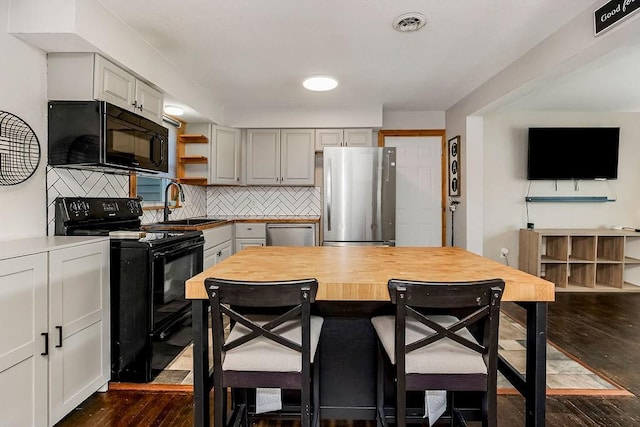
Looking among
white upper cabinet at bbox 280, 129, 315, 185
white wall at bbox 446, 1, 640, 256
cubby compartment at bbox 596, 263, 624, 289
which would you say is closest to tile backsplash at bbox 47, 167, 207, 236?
white upper cabinet at bbox 280, 129, 315, 185

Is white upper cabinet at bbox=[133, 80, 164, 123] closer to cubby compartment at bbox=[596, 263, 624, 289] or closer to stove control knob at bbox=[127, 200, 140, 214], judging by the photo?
stove control knob at bbox=[127, 200, 140, 214]

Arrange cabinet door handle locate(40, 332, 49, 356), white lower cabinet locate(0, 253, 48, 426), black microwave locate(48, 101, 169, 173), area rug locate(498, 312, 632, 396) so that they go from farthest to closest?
black microwave locate(48, 101, 169, 173)
area rug locate(498, 312, 632, 396)
cabinet door handle locate(40, 332, 49, 356)
white lower cabinet locate(0, 253, 48, 426)

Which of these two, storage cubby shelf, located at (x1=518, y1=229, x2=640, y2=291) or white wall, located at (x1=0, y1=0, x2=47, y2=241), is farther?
storage cubby shelf, located at (x1=518, y1=229, x2=640, y2=291)

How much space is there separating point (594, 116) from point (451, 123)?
1.98 meters

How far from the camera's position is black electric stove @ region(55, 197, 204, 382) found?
215cm

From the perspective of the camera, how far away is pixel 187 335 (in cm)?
268

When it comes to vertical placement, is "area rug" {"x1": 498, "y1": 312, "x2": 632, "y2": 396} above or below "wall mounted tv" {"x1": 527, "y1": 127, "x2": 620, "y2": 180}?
below

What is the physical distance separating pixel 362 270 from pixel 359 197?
2.73 metres

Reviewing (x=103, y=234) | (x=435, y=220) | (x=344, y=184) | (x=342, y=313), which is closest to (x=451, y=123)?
(x=435, y=220)

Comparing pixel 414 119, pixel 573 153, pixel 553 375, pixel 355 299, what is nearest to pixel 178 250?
pixel 355 299

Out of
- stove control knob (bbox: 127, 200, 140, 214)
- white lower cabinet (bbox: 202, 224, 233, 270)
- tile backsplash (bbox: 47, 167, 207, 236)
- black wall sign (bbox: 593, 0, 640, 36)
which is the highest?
black wall sign (bbox: 593, 0, 640, 36)

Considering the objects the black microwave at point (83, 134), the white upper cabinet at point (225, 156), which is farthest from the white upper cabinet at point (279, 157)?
the black microwave at point (83, 134)

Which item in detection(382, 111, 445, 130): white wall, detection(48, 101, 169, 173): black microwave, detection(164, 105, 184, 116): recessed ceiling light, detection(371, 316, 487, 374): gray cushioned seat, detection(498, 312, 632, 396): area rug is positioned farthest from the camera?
detection(382, 111, 445, 130): white wall

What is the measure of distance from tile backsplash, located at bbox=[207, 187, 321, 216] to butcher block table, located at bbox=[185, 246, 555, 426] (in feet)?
9.57
